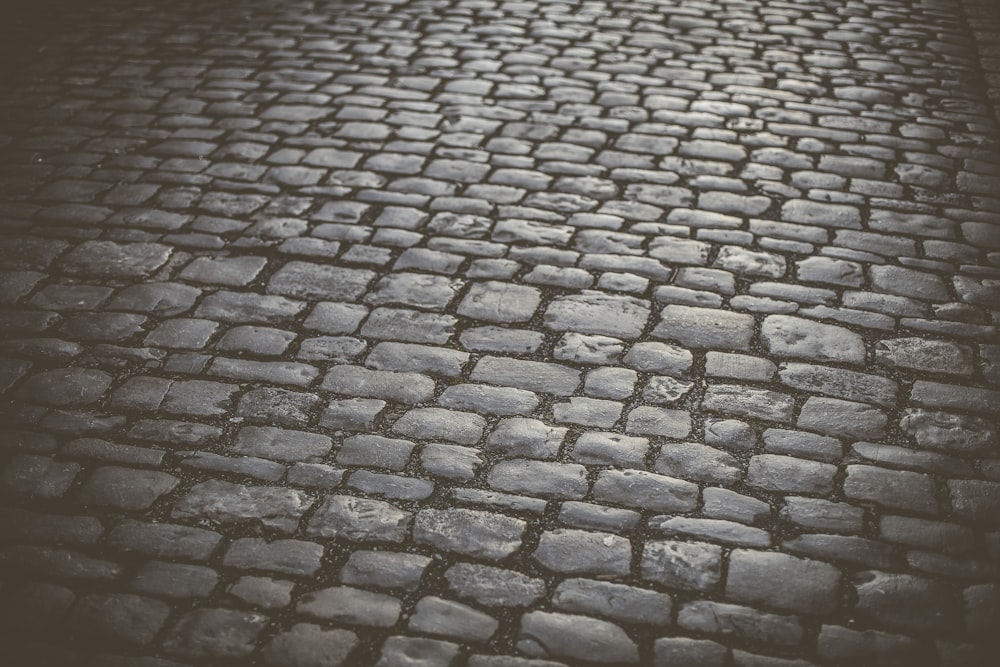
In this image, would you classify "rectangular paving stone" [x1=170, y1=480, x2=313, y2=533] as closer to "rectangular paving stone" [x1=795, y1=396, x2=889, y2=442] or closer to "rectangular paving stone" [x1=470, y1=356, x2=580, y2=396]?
"rectangular paving stone" [x1=470, y1=356, x2=580, y2=396]

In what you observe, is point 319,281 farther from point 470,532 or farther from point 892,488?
point 892,488

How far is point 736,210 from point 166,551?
3227mm

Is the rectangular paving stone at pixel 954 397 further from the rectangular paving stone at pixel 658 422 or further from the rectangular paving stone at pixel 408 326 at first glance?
the rectangular paving stone at pixel 408 326

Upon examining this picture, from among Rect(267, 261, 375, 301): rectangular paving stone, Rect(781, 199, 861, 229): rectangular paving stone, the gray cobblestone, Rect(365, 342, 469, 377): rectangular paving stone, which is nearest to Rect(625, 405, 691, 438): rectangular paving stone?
Rect(365, 342, 469, 377): rectangular paving stone

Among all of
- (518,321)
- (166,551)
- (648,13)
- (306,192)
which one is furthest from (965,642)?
(648,13)

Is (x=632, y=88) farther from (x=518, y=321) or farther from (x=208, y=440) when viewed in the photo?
(x=208, y=440)

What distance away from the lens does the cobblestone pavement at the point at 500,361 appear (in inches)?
101

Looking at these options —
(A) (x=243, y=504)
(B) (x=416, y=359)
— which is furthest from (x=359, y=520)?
(B) (x=416, y=359)

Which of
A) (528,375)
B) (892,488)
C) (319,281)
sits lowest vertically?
(892,488)

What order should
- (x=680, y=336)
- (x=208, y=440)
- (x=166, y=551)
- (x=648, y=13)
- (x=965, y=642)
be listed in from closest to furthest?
(x=965, y=642) < (x=166, y=551) < (x=208, y=440) < (x=680, y=336) < (x=648, y=13)

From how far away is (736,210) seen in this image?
4.62 metres

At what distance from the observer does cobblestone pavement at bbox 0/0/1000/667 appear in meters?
2.56

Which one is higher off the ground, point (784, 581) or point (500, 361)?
point (500, 361)

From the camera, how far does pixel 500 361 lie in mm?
3557
